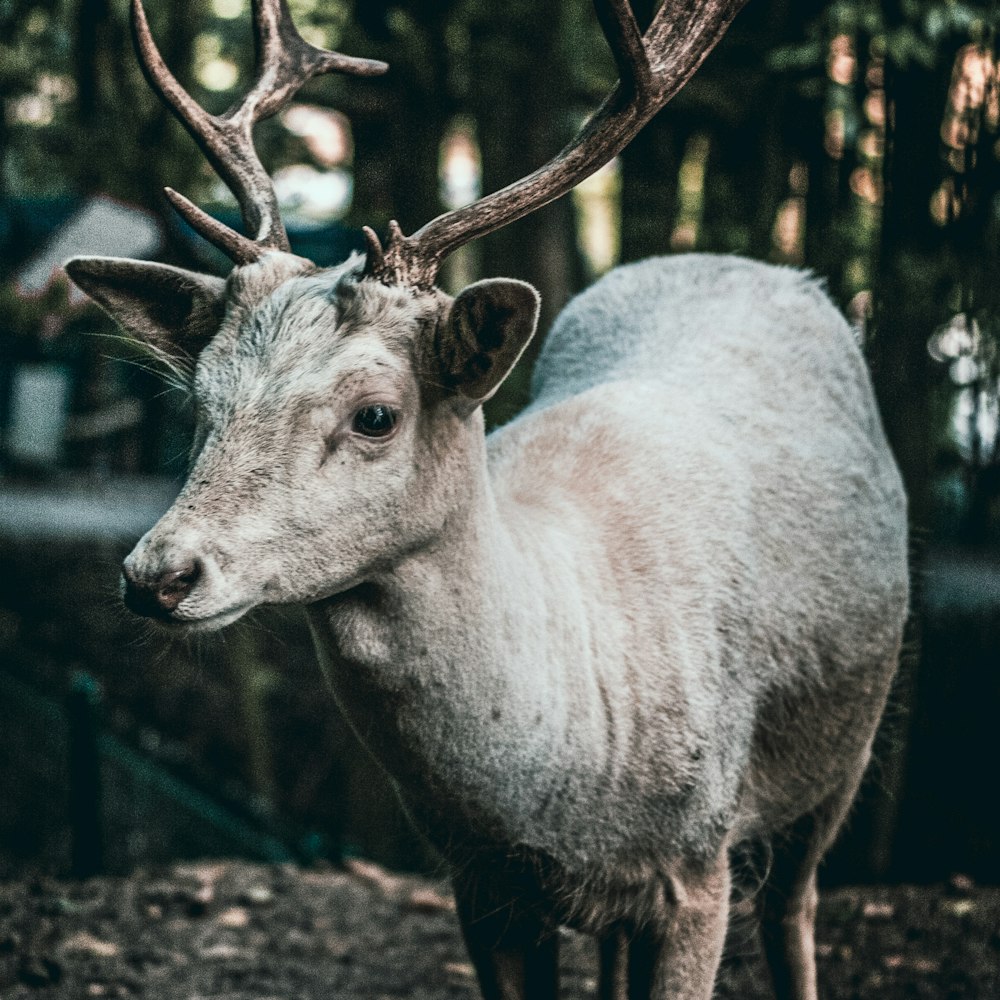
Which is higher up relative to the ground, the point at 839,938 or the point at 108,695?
the point at 839,938

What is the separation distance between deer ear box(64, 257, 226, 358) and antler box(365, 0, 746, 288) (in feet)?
1.51

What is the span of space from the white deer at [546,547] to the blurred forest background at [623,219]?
120 centimetres

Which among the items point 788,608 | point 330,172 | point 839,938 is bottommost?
point 839,938

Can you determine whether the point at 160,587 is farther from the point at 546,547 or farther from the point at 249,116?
the point at 249,116

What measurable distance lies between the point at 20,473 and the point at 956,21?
38.6 feet

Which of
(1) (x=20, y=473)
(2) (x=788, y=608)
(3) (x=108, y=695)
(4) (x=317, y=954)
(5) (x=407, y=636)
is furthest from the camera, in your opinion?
(1) (x=20, y=473)

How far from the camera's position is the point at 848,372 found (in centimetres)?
452

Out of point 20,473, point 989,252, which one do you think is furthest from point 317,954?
point 20,473

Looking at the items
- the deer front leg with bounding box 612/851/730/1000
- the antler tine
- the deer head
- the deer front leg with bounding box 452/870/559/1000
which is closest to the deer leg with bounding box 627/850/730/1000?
the deer front leg with bounding box 612/851/730/1000

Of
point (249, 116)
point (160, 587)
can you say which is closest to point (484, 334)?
point (160, 587)

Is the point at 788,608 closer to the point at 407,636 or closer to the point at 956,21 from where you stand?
the point at 407,636

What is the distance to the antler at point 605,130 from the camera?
299 centimetres

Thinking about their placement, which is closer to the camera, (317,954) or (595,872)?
(595,872)

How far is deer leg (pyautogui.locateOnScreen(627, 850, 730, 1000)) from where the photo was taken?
3.42 metres
